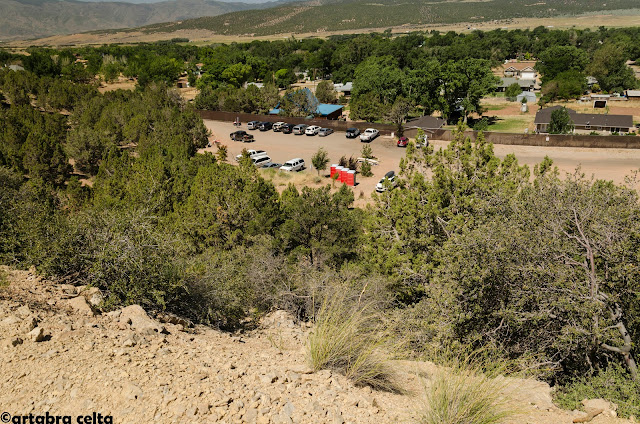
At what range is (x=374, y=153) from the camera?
146ft

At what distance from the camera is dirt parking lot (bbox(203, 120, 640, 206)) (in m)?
36.4

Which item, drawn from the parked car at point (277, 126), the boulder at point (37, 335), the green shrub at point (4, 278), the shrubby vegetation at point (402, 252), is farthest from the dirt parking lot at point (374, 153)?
the boulder at point (37, 335)

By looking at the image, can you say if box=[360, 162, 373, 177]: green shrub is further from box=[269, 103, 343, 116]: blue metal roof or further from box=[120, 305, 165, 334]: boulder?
box=[120, 305, 165, 334]: boulder

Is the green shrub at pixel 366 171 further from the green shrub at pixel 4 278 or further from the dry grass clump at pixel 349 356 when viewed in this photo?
the dry grass clump at pixel 349 356

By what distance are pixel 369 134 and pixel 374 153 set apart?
5664mm

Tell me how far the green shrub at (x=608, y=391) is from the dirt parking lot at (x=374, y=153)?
23180 millimetres

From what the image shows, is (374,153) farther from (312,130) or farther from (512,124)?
(512,124)

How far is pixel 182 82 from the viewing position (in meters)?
97.9

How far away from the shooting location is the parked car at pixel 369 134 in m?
48.7

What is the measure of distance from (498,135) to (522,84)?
37.7 m

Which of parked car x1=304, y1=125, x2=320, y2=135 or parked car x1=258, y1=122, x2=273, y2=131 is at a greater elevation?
parked car x1=258, y1=122, x2=273, y2=131

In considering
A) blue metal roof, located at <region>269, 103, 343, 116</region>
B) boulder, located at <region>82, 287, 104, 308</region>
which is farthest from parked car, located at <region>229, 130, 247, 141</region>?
boulder, located at <region>82, 287, 104, 308</region>

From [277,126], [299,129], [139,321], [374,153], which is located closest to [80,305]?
[139,321]

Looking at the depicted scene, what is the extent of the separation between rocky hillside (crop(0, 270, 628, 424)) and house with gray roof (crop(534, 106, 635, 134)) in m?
49.1
